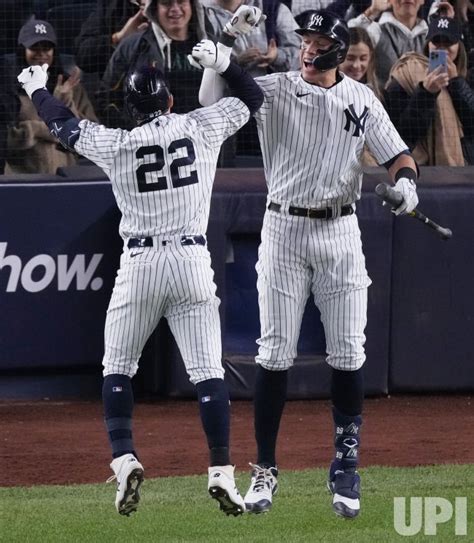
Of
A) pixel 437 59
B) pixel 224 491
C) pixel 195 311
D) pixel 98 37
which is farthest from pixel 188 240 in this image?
pixel 437 59

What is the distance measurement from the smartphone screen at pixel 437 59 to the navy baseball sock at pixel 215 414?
15.5 feet

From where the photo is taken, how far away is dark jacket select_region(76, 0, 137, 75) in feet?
32.6

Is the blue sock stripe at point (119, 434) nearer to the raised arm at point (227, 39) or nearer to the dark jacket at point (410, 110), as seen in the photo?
the raised arm at point (227, 39)

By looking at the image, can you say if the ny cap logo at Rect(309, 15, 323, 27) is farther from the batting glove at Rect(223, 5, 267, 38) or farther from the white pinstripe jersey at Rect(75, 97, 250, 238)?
the white pinstripe jersey at Rect(75, 97, 250, 238)

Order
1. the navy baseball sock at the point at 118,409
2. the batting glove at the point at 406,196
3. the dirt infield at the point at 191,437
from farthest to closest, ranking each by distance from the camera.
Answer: the dirt infield at the point at 191,437
the batting glove at the point at 406,196
the navy baseball sock at the point at 118,409

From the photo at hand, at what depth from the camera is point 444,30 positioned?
10.2 meters

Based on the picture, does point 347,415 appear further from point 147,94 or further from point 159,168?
point 147,94

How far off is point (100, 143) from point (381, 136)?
4.32 ft

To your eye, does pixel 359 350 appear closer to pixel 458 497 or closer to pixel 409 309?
pixel 458 497

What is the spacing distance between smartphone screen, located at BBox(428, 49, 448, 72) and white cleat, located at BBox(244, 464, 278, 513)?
4.41m

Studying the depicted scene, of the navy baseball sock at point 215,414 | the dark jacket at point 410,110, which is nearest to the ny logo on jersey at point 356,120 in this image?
the navy baseball sock at point 215,414

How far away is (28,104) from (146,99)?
3.86 metres

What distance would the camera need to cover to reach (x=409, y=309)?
9.69 m

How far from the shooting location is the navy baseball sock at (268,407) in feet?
21.4
